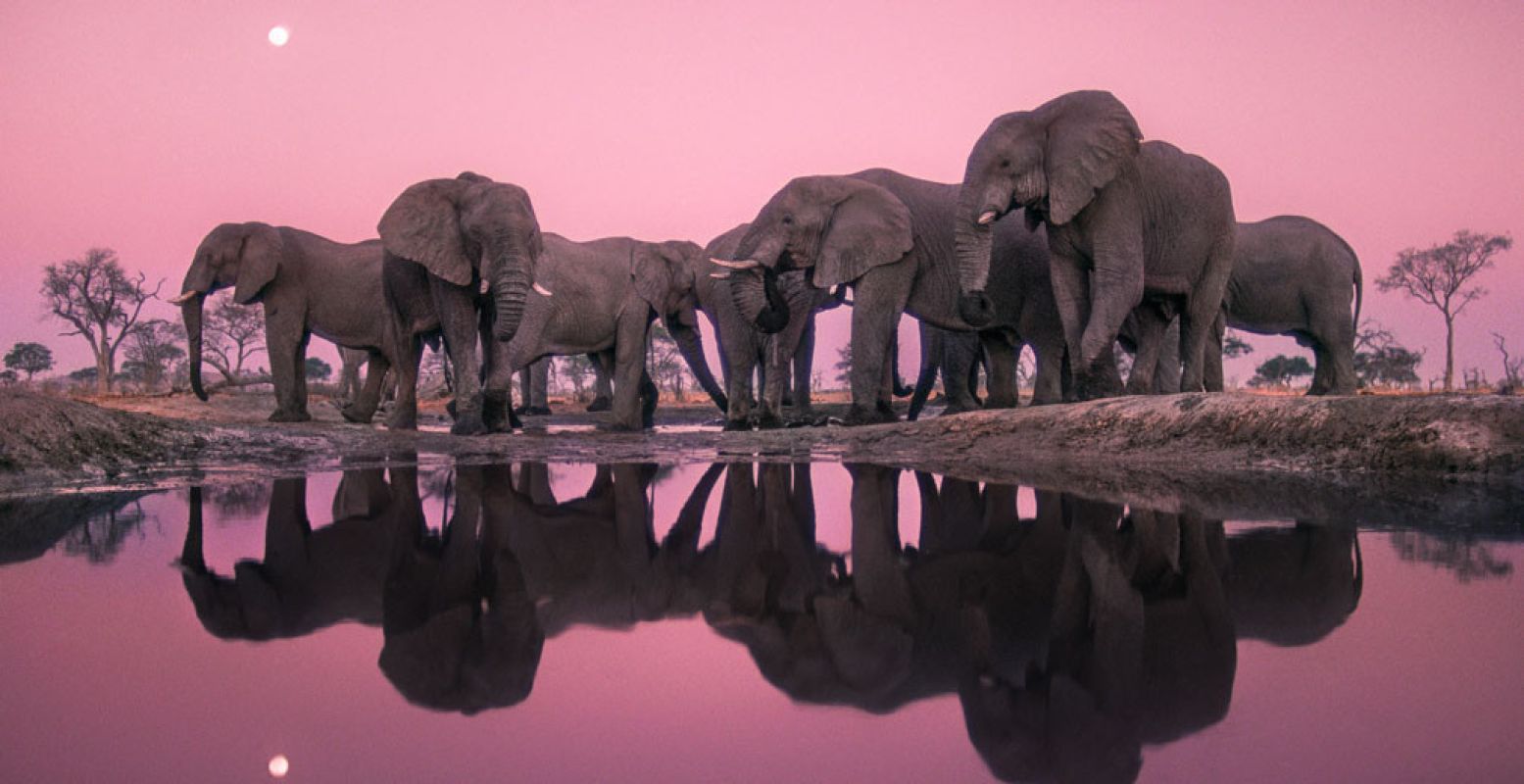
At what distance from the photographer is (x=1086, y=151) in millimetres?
9742

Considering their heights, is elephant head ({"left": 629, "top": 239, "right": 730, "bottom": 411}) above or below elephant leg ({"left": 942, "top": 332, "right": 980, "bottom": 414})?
above

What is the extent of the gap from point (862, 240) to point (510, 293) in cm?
355

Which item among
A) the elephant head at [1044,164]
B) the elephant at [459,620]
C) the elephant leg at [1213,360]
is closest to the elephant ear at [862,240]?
the elephant head at [1044,164]

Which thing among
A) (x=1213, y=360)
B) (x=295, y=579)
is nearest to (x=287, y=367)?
(x=1213, y=360)

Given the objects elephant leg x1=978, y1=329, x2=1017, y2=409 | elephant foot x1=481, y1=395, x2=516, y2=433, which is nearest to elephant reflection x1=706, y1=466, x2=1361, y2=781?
elephant foot x1=481, y1=395, x2=516, y2=433

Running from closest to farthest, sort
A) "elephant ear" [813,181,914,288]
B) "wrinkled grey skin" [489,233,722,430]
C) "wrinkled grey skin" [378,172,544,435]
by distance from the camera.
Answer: "wrinkled grey skin" [378,172,544,435] → "elephant ear" [813,181,914,288] → "wrinkled grey skin" [489,233,722,430]

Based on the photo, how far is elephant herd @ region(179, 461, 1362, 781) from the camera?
1868 mm

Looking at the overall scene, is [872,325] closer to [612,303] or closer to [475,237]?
[612,303]

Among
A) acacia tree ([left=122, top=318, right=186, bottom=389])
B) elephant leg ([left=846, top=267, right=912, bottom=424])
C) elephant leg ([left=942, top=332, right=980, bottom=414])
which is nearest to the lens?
elephant leg ([left=846, top=267, right=912, bottom=424])

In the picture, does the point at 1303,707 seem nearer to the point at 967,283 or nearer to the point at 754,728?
the point at 754,728

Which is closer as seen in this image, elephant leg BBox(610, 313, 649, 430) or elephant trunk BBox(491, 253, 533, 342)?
elephant trunk BBox(491, 253, 533, 342)

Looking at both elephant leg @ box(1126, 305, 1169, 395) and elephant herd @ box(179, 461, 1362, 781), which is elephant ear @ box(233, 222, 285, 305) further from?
elephant leg @ box(1126, 305, 1169, 395)

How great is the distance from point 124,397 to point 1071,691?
20.9 m

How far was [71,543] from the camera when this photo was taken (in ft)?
12.8
